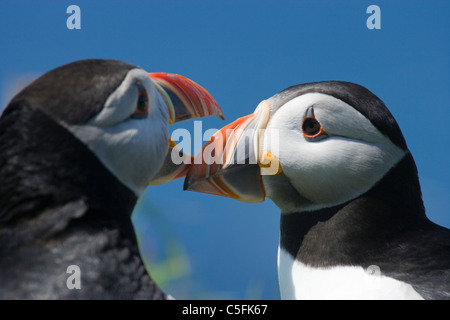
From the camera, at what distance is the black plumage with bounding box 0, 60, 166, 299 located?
3045mm

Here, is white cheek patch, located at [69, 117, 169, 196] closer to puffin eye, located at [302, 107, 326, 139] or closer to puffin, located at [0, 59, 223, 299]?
puffin, located at [0, 59, 223, 299]

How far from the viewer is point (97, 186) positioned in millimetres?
3354

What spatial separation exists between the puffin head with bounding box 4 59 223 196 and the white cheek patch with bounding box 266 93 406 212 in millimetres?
850

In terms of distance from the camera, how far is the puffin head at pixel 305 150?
4145 millimetres

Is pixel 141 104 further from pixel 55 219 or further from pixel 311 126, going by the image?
pixel 311 126

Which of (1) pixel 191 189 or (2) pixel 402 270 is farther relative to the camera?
(1) pixel 191 189

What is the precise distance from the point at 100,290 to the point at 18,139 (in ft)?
2.80

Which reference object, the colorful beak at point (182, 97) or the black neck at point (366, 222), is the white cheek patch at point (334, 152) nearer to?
the black neck at point (366, 222)

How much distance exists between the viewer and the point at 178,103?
410 cm

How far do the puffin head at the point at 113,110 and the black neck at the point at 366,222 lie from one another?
45.3 inches

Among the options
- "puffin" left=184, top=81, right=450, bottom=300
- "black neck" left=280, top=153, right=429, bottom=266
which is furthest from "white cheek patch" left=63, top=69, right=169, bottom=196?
"black neck" left=280, top=153, right=429, bottom=266
